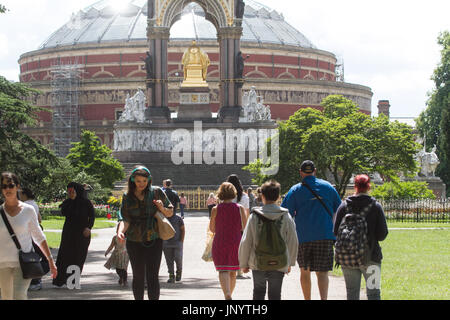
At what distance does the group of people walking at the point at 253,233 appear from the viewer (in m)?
10.7

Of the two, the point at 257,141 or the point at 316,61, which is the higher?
the point at 316,61

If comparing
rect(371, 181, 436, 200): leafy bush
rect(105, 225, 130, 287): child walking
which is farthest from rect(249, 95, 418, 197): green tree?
rect(105, 225, 130, 287): child walking

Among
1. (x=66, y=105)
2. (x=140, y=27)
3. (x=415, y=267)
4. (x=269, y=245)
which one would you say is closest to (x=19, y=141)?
(x=415, y=267)

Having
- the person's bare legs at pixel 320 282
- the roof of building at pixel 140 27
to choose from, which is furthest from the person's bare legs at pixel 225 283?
the roof of building at pixel 140 27

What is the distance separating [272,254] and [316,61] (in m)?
83.9

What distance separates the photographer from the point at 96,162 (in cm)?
4734

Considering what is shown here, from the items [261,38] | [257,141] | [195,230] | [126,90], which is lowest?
[195,230]

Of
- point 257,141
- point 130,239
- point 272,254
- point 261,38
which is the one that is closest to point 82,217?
point 130,239

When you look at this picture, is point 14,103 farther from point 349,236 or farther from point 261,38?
point 261,38

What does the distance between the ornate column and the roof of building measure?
1388 inches

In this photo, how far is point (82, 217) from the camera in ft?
53.4

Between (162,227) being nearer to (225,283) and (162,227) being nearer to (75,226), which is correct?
(225,283)
